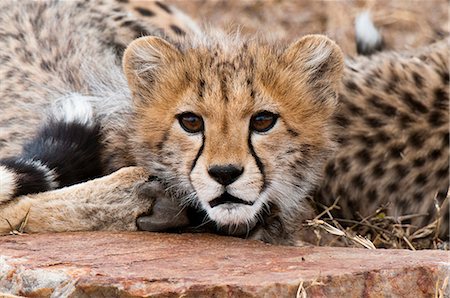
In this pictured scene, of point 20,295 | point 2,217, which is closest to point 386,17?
point 2,217

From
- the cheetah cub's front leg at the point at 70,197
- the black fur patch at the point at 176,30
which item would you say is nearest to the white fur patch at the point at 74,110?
the cheetah cub's front leg at the point at 70,197

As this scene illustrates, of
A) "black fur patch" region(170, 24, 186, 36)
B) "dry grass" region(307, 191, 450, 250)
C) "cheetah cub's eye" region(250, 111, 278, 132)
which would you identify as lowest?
"dry grass" region(307, 191, 450, 250)

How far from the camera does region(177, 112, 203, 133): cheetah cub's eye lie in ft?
9.61

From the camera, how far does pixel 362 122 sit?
12.9 ft

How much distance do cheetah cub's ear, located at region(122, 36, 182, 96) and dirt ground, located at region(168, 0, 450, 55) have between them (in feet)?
9.94

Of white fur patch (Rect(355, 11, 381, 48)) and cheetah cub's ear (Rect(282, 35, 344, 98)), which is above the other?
cheetah cub's ear (Rect(282, 35, 344, 98))

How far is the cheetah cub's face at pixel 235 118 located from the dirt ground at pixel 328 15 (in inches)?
119

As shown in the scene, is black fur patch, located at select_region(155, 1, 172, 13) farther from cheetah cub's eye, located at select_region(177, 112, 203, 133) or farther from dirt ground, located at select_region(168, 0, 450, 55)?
cheetah cub's eye, located at select_region(177, 112, 203, 133)

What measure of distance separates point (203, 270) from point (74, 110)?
0.99 m

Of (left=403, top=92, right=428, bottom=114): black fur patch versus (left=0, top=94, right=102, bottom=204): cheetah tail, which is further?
(left=403, top=92, right=428, bottom=114): black fur patch

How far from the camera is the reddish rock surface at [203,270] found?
2514 millimetres

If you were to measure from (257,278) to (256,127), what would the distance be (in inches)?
20.2

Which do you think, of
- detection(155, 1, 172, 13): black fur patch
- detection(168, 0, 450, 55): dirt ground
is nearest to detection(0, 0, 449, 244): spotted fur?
detection(155, 1, 172, 13): black fur patch

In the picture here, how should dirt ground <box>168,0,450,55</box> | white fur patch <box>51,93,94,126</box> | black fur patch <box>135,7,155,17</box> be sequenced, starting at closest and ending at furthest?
white fur patch <box>51,93,94,126</box>, black fur patch <box>135,7,155,17</box>, dirt ground <box>168,0,450,55</box>
